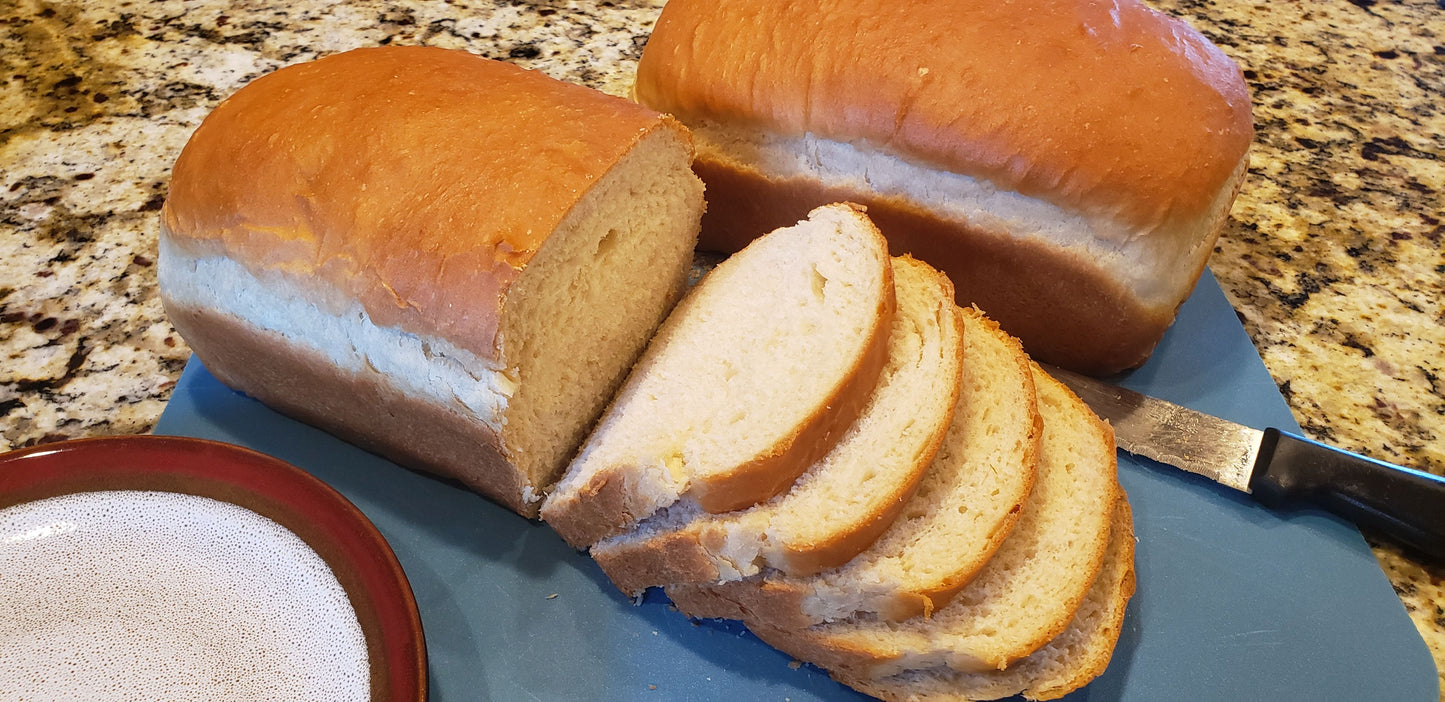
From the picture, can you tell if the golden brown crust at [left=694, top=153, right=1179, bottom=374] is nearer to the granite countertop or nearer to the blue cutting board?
the blue cutting board

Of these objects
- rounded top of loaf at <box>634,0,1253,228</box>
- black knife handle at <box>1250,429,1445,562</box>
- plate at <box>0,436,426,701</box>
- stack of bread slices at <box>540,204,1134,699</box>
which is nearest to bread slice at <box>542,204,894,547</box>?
stack of bread slices at <box>540,204,1134,699</box>

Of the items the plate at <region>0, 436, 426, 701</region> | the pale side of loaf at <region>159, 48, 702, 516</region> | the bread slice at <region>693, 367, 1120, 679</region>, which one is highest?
the pale side of loaf at <region>159, 48, 702, 516</region>

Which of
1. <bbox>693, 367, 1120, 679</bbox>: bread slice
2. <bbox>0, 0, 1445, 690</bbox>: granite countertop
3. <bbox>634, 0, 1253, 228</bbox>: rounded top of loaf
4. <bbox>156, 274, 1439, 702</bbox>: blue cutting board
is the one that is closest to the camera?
<bbox>693, 367, 1120, 679</bbox>: bread slice

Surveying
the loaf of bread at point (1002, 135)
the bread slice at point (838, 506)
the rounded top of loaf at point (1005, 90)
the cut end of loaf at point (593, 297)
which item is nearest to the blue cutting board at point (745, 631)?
the bread slice at point (838, 506)

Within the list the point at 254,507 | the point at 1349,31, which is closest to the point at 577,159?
the point at 254,507

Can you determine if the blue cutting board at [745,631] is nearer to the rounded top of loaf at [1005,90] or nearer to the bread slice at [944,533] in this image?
the bread slice at [944,533]
